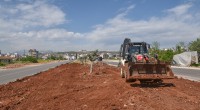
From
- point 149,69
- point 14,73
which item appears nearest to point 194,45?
Answer: point 14,73

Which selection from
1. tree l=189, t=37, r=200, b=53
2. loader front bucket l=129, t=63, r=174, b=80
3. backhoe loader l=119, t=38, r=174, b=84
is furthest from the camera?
tree l=189, t=37, r=200, b=53

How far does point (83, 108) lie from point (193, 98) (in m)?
4.47

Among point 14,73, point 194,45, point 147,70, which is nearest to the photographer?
point 147,70

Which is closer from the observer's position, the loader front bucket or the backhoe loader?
the backhoe loader

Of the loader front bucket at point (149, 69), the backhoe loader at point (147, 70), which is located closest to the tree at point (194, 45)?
the backhoe loader at point (147, 70)

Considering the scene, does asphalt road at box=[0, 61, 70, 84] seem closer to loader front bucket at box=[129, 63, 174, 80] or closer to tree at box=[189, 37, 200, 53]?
loader front bucket at box=[129, 63, 174, 80]

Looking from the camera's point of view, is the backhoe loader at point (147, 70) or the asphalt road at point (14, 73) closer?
the backhoe loader at point (147, 70)

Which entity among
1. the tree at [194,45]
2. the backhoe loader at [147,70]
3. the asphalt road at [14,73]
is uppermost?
the tree at [194,45]

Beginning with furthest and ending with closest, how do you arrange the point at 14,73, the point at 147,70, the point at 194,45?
the point at 194,45
the point at 14,73
the point at 147,70

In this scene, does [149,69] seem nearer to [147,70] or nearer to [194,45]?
[147,70]

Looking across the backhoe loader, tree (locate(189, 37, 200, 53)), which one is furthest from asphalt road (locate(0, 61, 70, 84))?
tree (locate(189, 37, 200, 53))

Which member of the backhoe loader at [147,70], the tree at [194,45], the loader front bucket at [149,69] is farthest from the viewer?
the tree at [194,45]

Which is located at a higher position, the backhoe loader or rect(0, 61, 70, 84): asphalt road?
the backhoe loader

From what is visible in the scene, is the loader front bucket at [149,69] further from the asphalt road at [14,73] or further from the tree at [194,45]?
the tree at [194,45]
